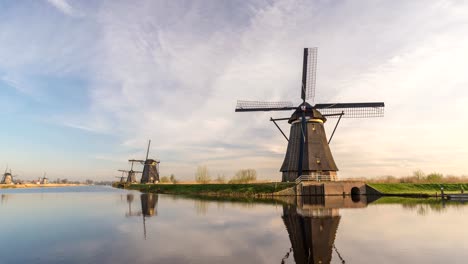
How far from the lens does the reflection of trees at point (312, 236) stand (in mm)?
9555

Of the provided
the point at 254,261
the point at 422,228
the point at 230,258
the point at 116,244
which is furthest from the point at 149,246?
the point at 422,228

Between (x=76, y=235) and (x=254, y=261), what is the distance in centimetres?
922

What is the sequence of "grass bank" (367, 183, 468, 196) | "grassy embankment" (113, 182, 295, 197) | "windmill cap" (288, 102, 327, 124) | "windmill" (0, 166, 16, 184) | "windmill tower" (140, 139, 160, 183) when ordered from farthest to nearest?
"windmill" (0, 166, 16, 184), "windmill tower" (140, 139, 160, 183), "grass bank" (367, 183, 468, 196), "windmill cap" (288, 102, 327, 124), "grassy embankment" (113, 182, 295, 197)

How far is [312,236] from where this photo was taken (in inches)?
487

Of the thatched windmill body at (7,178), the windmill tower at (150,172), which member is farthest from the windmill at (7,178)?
the windmill tower at (150,172)

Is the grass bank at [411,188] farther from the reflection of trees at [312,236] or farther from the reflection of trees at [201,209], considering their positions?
the reflection of trees at [312,236]

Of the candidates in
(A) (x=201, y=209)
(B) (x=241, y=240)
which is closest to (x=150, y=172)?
(A) (x=201, y=209)

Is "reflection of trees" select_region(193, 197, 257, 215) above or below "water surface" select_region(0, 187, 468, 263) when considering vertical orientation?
below

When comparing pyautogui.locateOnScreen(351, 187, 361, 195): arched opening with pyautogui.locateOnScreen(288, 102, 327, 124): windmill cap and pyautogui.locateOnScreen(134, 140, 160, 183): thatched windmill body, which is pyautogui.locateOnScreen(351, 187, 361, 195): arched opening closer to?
pyautogui.locateOnScreen(288, 102, 327, 124): windmill cap

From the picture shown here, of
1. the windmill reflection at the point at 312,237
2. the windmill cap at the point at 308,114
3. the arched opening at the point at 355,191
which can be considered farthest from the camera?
the windmill cap at the point at 308,114

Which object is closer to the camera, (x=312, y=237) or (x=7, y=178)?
(x=312, y=237)

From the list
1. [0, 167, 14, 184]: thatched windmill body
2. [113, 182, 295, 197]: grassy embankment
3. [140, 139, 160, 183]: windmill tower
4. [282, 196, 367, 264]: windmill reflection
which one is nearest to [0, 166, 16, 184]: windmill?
[0, 167, 14, 184]: thatched windmill body

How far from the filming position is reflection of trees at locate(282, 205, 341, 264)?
9.55m

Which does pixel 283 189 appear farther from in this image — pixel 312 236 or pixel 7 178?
pixel 7 178
